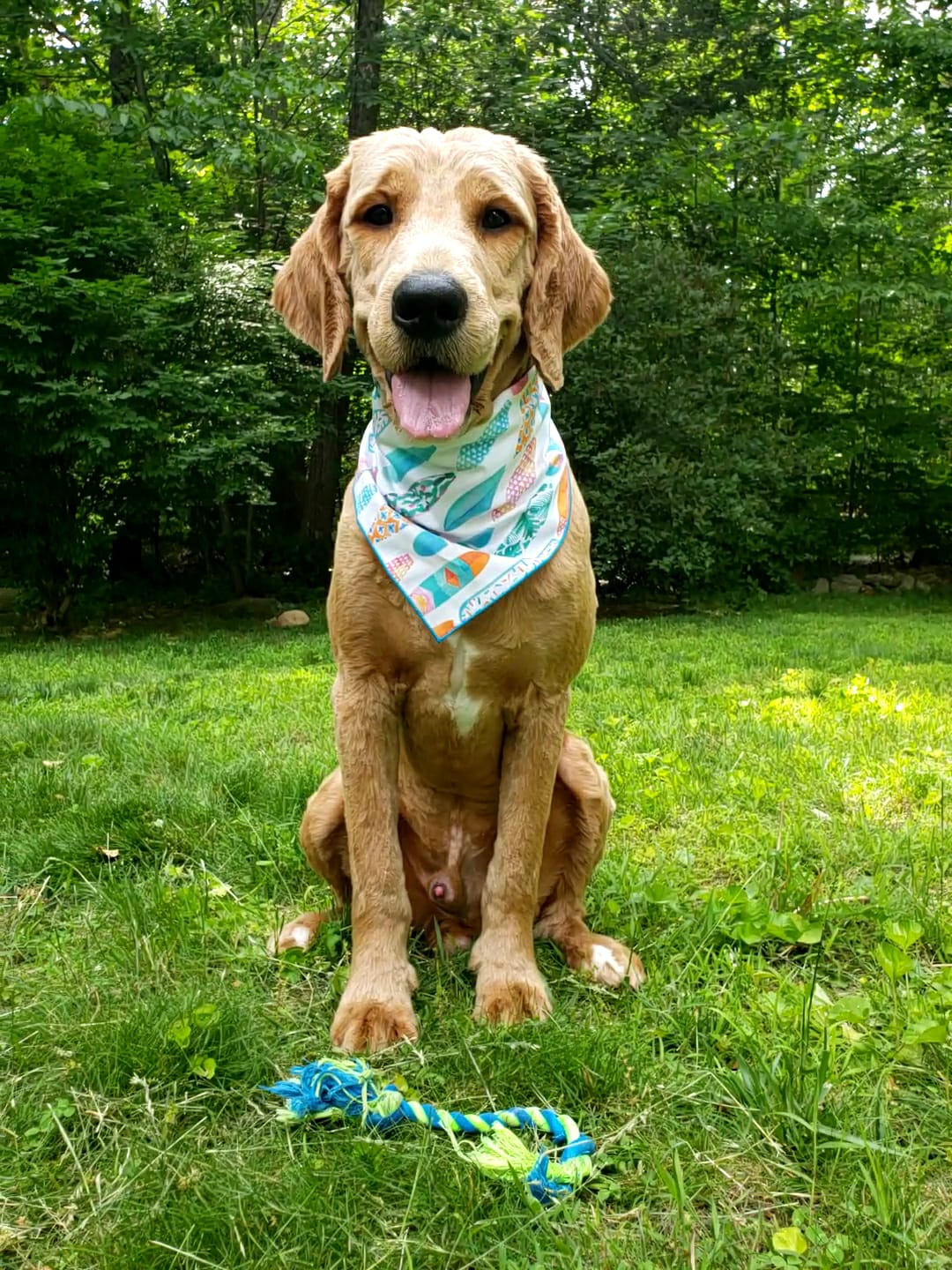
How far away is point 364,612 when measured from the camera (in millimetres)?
2303

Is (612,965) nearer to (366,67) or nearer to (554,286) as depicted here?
(554,286)

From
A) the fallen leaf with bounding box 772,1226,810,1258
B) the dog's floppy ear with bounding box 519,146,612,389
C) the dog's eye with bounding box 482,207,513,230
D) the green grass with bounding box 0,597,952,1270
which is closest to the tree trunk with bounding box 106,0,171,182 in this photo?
the green grass with bounding box 0,597,952,1270

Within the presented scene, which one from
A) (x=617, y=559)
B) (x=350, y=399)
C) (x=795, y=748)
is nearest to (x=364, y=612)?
(x=795, y=748)

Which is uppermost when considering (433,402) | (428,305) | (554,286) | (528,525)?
(554,286)

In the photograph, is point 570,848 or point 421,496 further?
point 570,848

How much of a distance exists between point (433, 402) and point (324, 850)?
1199mm

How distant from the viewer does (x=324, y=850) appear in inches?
99.4

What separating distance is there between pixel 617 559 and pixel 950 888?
890 cm

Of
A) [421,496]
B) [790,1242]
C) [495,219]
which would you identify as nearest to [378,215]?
[495,219]

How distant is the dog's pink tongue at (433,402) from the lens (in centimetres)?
220

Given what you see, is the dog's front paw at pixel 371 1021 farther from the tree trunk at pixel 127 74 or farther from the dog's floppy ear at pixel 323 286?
the tree trunk at pixel 127 74

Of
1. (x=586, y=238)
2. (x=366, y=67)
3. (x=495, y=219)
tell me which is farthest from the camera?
(x=366, y=67)

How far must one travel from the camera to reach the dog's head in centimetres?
210

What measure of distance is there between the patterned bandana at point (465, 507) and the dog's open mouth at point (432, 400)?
0.08 metres
